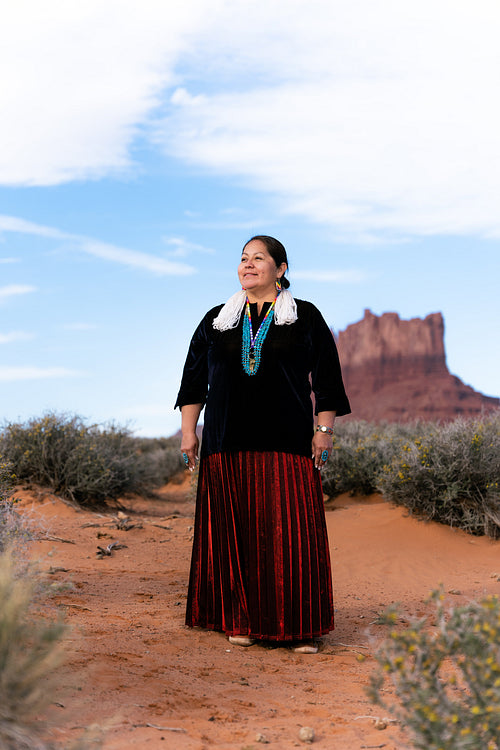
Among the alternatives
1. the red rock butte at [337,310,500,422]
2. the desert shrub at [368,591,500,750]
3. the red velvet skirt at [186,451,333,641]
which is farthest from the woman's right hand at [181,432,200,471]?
the red rock butte at [337,310,500,422]

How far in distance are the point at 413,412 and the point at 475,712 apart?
59206mm

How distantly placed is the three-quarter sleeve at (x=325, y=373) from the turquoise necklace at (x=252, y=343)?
318 millimetres

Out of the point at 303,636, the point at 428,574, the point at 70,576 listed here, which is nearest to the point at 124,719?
the point at 303,636

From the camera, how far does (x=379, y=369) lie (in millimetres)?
69812

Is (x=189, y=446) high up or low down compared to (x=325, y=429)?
down

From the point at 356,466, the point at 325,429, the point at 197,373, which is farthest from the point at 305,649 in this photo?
the point at 356,466

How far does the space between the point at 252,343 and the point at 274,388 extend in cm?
33

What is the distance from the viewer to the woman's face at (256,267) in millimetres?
4883

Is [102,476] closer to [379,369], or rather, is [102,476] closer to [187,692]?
[187,692]

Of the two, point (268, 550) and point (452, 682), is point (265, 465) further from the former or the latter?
point (452, 682)

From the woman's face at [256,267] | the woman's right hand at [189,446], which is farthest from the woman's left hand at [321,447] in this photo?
the woman's face at [256,267]

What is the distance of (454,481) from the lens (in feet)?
29.6

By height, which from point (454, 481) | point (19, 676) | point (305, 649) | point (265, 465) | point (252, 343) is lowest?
point (305, 649)

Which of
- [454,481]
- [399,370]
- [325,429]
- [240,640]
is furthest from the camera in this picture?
[399,370]
